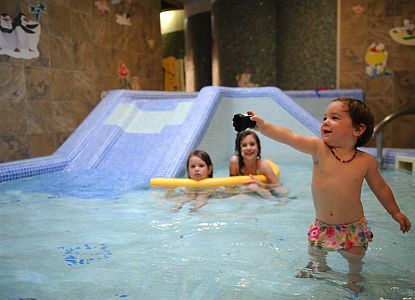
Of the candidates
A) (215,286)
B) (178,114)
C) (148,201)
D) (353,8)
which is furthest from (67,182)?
(353,8)

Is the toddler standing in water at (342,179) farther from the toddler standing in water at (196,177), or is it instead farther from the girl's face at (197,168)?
the girl's face at (197,168)

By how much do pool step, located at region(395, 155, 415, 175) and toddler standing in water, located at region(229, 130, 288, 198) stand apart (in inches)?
78.2

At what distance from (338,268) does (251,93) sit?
424 cm

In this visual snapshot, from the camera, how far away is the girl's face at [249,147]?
3.91 m

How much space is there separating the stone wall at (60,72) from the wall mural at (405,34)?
543 cm

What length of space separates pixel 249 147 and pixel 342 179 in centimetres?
198

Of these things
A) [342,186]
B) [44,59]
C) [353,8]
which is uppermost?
[353,8]

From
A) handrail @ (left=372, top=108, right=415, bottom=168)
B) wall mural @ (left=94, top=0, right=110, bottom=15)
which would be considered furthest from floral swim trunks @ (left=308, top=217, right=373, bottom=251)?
wall mural @ (left=94, top=0, right=110, bottom=15)

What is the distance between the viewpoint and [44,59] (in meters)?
6.55

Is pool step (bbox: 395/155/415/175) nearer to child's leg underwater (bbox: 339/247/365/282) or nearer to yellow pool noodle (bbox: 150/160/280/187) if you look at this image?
yellow pool noodle (bbox: 150/160/280/187)

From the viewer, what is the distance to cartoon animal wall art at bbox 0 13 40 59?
5855 millimetres

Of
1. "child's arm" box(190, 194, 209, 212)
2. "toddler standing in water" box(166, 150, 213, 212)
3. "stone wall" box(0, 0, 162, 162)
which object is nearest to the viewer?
"child's arm" box(190, 194, 209, 212)

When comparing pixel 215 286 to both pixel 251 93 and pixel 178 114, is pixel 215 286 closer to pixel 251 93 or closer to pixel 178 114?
pixel 178 114

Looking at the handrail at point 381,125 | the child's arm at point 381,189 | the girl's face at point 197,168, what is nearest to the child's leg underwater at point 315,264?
the child's arm at point 381,189
